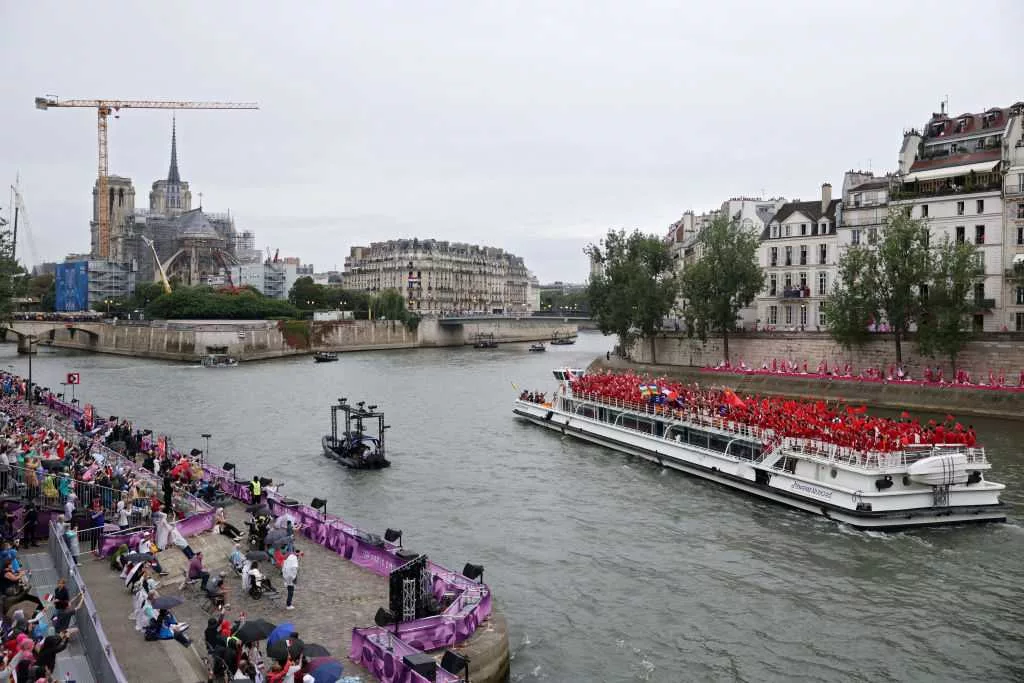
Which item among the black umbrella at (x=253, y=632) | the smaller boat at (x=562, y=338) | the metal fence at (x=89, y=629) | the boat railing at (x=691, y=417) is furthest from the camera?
the smaller boat at (x=562, y=338)

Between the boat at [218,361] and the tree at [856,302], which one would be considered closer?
the tree at [856,302]

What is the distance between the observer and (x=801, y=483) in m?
33.7

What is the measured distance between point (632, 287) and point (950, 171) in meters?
28.4

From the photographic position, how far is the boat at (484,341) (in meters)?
156

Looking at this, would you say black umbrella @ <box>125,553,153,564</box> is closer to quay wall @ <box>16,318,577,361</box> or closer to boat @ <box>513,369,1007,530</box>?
boat @ <box>513,369,1007,530</box>

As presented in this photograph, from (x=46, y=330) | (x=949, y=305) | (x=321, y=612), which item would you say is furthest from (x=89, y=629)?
(x=46, y=330)

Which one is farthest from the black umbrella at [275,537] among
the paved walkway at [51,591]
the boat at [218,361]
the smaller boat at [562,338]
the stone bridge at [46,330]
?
the smaller boat at [562,338]

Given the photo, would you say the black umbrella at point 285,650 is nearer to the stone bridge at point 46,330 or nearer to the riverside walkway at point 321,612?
the riverside walkway at point 321,612

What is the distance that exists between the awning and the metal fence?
218 ft

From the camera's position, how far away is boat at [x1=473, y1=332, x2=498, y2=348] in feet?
511

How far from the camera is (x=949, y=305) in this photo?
194 ft

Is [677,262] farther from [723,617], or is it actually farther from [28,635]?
[28,635]

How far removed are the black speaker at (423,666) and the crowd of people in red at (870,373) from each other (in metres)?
51.1

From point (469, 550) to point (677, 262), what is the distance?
90873 mm
